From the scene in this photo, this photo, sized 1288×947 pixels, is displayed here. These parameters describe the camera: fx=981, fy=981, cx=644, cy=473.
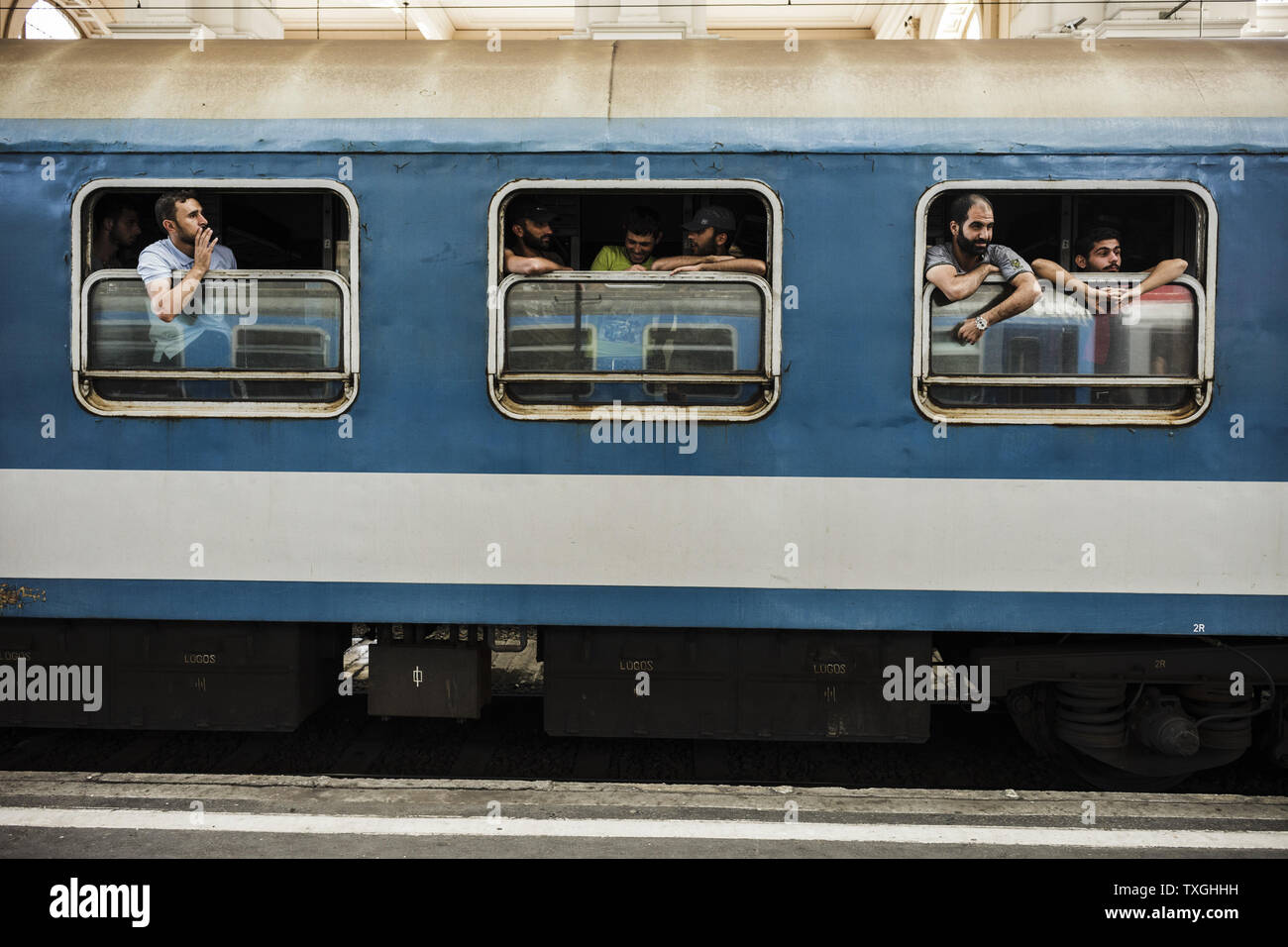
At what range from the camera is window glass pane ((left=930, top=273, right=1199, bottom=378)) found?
4.10m

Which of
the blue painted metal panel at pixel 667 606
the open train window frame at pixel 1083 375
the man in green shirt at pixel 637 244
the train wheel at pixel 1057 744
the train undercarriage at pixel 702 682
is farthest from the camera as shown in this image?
the train wheel at pixel 1057 744

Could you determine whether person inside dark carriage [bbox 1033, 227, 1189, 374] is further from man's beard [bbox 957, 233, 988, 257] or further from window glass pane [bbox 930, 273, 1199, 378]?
man's beard [bbox 957, 233, 988, 257]

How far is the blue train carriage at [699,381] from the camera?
4.12m

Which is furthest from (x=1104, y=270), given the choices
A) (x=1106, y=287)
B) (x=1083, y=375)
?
(x=1083, y=375)

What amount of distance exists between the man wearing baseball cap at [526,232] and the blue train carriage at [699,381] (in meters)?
0.06

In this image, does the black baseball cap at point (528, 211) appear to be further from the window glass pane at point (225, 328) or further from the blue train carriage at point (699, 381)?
the window glass pane at point (225, 328)

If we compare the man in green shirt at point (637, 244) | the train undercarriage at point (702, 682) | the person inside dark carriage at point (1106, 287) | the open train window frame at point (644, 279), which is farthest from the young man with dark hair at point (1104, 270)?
the man in green shirt at point (637, 244)

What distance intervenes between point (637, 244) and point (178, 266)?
1990 mm

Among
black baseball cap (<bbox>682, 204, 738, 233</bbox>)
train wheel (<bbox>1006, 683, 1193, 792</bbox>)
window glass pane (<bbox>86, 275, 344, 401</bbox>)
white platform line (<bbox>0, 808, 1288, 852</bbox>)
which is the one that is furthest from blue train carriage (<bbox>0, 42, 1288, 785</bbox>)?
white platform line (<bbox>0, 808, 1288, 852</bbox>)

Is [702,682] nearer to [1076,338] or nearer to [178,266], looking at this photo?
[1076,338]

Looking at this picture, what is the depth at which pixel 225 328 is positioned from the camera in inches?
167

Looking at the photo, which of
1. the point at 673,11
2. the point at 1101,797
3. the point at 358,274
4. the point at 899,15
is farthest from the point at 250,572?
the point at 899,15

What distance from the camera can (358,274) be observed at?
4.22 metres

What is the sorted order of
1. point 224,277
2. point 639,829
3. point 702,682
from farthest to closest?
point 702,682 < point 224,277 < point 639,829
